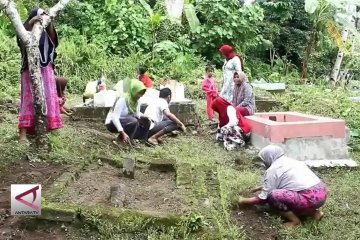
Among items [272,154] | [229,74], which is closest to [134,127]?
[229,74]

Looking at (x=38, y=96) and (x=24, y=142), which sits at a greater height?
(x=38, y=96)

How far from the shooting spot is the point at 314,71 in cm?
1600

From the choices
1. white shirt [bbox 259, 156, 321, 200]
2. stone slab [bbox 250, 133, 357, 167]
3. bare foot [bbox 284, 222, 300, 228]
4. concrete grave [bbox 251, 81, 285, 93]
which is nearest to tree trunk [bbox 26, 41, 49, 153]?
white shirt [bbox 259, 156, 321, 200]

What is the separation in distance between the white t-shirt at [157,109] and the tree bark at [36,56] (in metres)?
2.38

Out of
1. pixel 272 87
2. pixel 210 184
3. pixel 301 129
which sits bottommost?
pixel 210 184

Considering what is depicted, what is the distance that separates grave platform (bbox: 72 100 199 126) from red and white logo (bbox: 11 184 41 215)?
5.14 metres

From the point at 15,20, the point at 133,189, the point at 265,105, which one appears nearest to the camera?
the point at 133,189

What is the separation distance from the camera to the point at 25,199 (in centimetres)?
349

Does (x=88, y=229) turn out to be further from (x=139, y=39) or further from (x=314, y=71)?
(x=314, y=71)

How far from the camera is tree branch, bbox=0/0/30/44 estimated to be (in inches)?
216

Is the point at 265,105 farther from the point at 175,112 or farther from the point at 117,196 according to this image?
the point at 117,196

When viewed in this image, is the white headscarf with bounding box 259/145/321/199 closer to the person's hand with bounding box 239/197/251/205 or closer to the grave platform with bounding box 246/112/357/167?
the person's hand with bounding box 239/197/251/205

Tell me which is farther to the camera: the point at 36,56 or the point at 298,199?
the point at 36,56

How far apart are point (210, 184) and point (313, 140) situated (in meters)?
2.41
